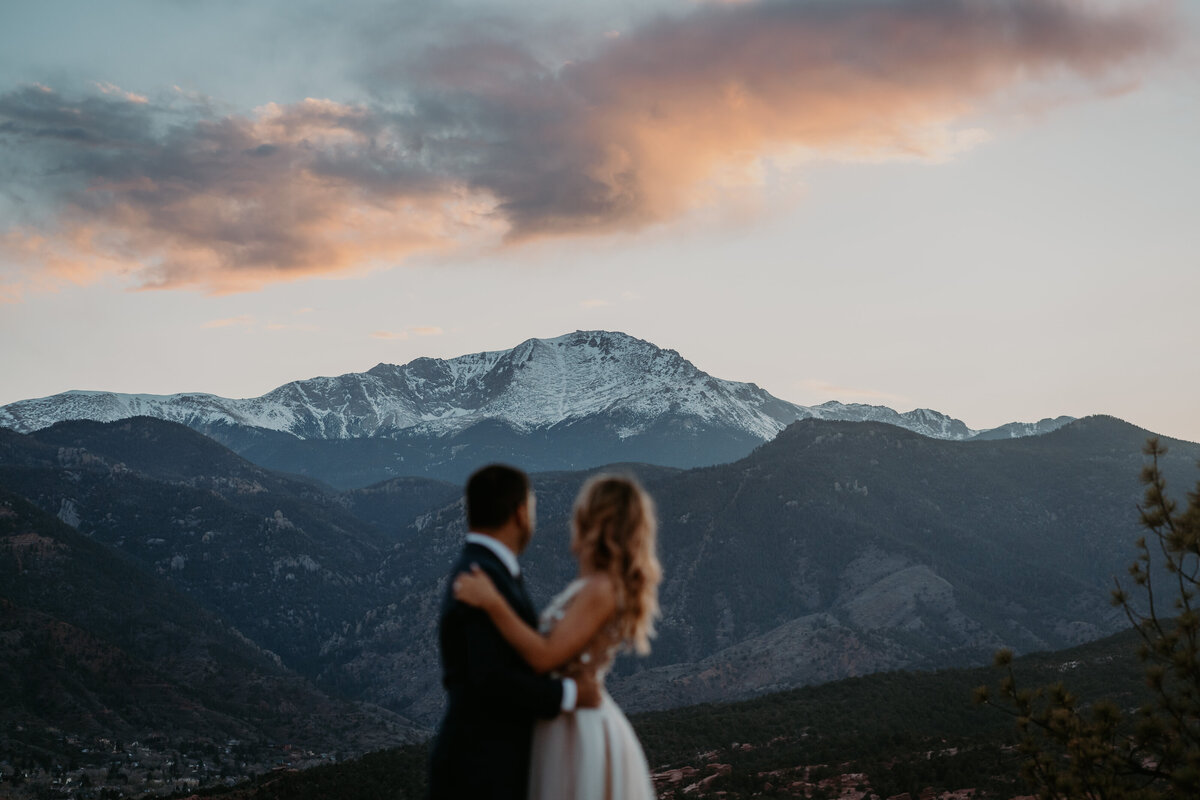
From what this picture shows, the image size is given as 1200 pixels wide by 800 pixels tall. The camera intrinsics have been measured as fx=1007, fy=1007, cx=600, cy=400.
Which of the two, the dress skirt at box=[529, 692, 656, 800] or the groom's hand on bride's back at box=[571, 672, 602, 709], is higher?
the groom's hand on bride's back at box=[571, 672, 602, 709]

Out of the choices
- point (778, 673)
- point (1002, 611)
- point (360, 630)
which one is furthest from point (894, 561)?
point (360, 630)

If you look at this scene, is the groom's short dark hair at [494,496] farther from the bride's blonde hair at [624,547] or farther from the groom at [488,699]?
the bride's blonde hair at [624,547]

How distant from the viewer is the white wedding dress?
21.6ft

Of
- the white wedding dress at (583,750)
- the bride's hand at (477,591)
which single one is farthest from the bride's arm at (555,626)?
the white wedding dress at (583,750)

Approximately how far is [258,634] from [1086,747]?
169 metres

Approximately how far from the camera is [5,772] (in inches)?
2751

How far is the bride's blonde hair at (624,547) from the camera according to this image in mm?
6637

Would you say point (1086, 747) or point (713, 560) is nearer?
point (1086, 747)

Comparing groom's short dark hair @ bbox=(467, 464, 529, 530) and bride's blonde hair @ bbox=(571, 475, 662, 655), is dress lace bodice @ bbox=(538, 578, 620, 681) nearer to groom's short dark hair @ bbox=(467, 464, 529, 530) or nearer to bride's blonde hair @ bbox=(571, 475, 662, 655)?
bride's blonde hair @ bbox=(571, 475, 662, 655)

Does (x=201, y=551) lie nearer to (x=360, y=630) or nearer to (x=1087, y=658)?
(x=360, y=630)

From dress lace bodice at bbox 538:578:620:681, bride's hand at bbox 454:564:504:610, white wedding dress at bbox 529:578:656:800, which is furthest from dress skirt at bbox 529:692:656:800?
bride's hand at bbox 454:564:504:610

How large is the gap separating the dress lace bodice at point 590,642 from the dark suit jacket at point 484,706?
0.22 meters

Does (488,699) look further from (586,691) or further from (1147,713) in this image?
(1147,713)

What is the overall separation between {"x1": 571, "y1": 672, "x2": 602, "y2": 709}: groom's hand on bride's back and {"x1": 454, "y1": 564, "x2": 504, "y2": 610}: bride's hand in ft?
2.60
